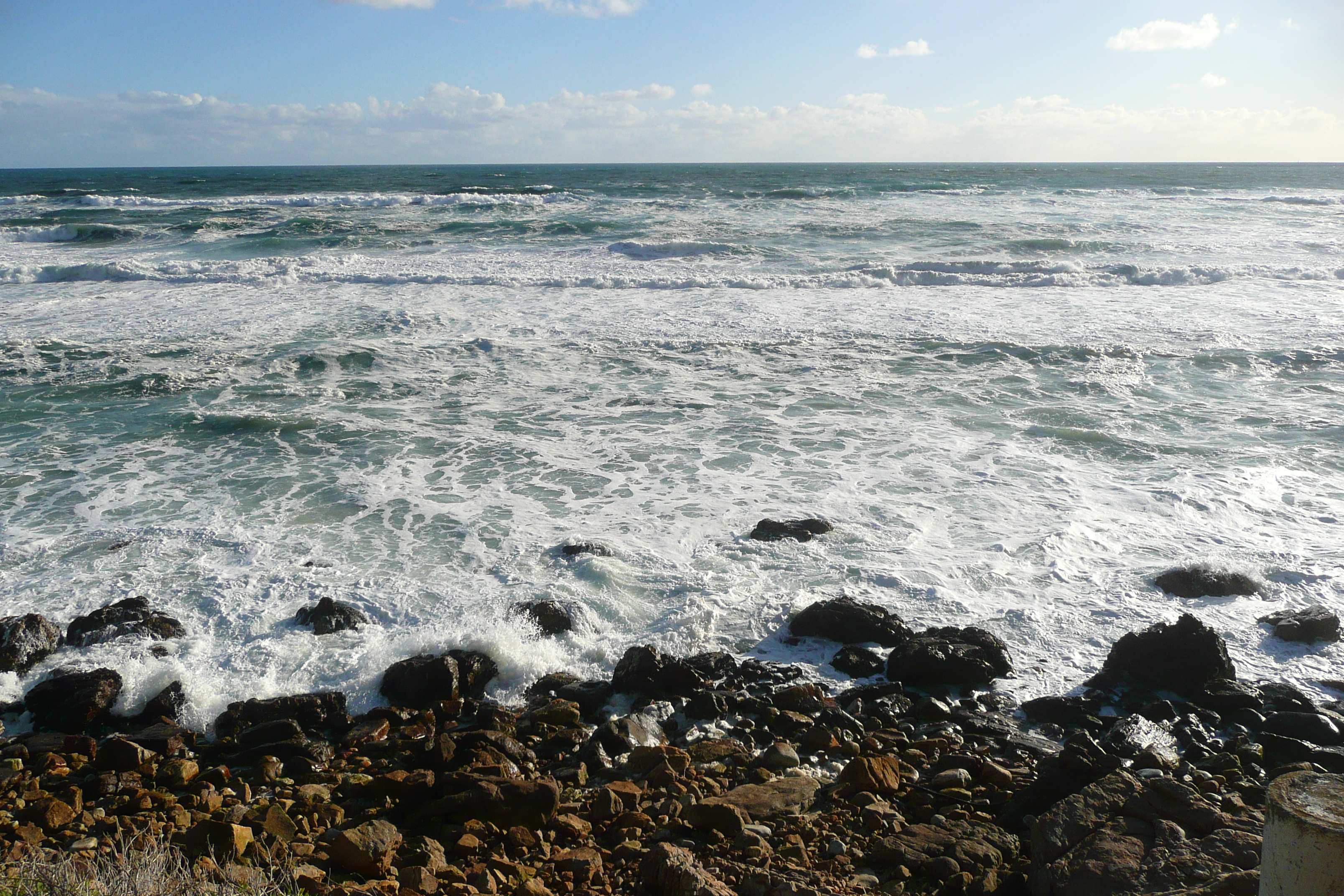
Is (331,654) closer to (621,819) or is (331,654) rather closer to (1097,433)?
(621,819)

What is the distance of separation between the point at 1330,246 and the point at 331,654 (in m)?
28.3

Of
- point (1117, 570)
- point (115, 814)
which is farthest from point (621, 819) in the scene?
point (1117, 570)

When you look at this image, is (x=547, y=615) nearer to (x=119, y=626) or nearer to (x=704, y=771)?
(x=704, y=771)

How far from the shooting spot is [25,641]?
4.81m

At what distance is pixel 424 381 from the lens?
36.0 ft

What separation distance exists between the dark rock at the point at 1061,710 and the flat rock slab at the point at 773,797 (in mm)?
1391

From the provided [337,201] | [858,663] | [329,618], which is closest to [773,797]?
[858,663]

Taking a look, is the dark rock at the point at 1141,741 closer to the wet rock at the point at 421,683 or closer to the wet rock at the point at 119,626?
the wet rock at the point at 421,683

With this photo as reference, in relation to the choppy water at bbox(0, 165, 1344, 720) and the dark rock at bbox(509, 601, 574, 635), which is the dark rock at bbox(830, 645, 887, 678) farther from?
the dark rock at bbox(509, 601, 574, 635)

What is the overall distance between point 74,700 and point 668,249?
20.9 m

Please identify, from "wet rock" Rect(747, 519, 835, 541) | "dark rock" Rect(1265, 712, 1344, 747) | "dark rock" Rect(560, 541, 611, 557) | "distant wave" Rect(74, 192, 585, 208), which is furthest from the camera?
"distant wave" Rect(74, 192, 585, 208)

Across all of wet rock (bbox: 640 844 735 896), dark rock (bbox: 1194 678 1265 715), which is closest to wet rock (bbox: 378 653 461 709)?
wet rock (bbox: 640 844 735 896)

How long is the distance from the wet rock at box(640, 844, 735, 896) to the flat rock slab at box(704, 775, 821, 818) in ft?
1.61

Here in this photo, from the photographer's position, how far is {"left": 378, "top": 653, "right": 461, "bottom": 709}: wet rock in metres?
4.57
